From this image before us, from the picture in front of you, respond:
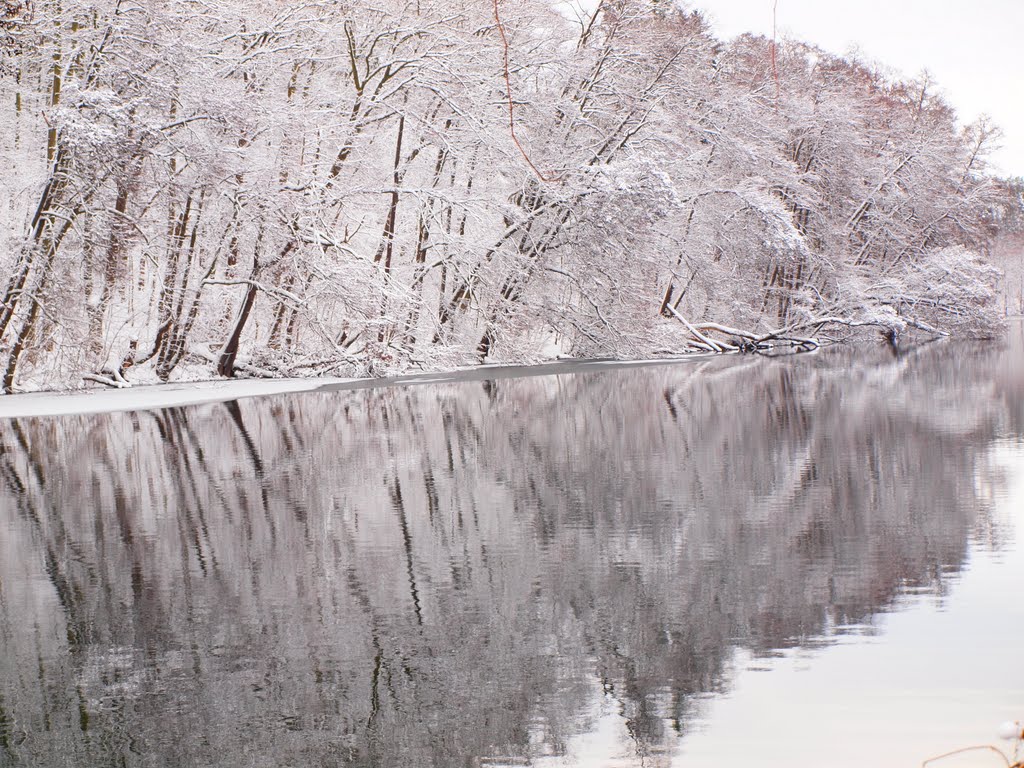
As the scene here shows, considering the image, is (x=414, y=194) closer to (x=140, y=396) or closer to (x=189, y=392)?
(x=189, y=392)

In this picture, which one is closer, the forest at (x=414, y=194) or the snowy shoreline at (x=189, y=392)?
the snowy shoreline at (x=189, y=392)

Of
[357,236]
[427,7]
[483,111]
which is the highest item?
[427,7]

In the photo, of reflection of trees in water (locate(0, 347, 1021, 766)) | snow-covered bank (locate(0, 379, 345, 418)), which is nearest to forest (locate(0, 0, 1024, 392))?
snow-covered bank (locate(0, 379, 345, 418))

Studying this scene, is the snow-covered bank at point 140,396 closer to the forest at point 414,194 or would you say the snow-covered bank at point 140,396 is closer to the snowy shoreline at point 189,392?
the snowy shoreline at point 189,392

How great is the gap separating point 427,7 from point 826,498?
88.1ft

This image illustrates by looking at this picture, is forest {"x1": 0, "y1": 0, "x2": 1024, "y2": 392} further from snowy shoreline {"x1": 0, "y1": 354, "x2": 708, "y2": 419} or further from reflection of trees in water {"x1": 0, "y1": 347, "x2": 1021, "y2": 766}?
reflection of trees in water {"x1": 0, "y1": 347, "x2": 1021, "y2": 766}

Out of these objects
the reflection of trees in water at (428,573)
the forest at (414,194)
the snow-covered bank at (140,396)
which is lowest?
the reflection of trees in water at (428,573)

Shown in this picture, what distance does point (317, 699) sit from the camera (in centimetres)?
473

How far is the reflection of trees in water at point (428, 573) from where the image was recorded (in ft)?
14.9

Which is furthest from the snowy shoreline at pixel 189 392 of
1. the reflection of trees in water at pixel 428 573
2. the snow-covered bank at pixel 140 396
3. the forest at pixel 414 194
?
the reflection of trees in water at pixel 428 573

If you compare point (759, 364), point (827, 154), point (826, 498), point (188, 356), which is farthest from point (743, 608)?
point (827, 154)

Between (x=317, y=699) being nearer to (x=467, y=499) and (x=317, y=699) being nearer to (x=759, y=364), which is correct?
(x=467, y=499)

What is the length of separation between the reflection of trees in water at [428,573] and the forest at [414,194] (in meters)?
10.6

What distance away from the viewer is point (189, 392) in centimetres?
2469
